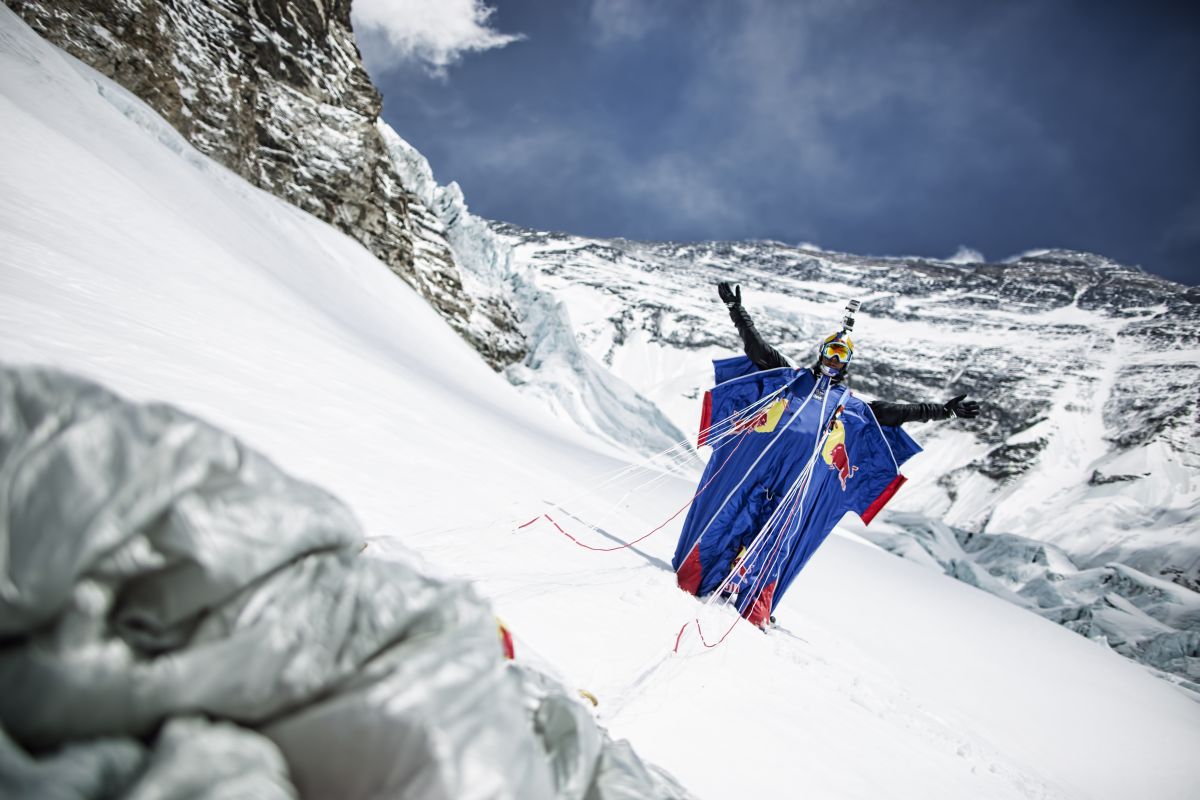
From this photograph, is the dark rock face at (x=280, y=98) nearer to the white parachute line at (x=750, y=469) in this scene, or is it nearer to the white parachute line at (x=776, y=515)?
the white parachute line at (x=750, y=469)

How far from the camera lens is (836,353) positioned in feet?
14.8

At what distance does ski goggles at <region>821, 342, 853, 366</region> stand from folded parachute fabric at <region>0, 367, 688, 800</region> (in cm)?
409

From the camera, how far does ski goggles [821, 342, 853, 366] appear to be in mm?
4500

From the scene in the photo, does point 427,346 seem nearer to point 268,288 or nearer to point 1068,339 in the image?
point 268,288

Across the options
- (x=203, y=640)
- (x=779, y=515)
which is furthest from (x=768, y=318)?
(x=203, y=640)

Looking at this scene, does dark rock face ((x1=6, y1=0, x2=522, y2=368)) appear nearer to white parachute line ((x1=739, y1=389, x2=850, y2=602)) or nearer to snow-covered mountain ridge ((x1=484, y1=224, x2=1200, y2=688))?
white parachute line ((x1=739, y1=389, x2=850, y2=602))

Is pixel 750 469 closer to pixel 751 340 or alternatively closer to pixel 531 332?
pixel 751 340

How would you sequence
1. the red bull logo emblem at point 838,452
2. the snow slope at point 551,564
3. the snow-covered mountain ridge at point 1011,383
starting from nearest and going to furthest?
the snow slope at point 551,564 < the red bull logo emblem at point 838,452 < the snow-covered mountain ridge at point 1011,383

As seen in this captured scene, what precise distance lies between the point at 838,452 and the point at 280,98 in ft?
78.0

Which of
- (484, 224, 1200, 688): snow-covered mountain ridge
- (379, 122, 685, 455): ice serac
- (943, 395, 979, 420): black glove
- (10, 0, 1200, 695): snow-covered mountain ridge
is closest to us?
(943, 395, 979, 420): black glove

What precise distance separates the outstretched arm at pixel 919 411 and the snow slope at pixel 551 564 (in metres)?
1.87

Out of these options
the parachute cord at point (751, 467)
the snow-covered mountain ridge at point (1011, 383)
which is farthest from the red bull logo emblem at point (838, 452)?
the snow-covered mountain ridge at point (1011, 383)

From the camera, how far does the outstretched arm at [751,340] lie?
4.66m

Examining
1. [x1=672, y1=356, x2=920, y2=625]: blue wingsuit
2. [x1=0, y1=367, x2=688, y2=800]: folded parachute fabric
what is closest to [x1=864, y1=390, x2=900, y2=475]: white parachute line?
[x1=672, y1=356, x2=920, y2=625]: blue wingsuit
